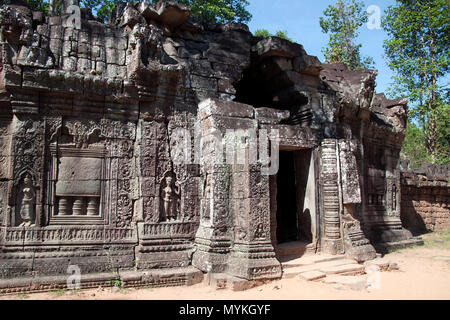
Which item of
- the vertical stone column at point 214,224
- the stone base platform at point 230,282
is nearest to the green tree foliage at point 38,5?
the vertical stone column at point 214,224

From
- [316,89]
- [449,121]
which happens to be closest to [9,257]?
[316,89]

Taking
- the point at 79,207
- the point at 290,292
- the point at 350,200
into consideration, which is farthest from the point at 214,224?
the point at 350,200

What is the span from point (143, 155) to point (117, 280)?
6.90 feet

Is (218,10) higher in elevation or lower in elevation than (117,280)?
higher

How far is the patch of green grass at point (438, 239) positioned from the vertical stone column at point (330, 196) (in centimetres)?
445

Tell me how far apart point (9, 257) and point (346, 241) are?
5.98 m

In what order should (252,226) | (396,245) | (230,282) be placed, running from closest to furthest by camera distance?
(230,282)
(252,226)
(396,245)

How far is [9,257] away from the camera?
222 inches

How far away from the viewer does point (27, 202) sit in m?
5.94

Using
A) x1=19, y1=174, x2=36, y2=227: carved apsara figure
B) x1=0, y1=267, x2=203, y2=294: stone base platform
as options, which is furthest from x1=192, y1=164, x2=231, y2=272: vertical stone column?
x1=19, y1=174, x2=36, y2=227: carved apsara figure

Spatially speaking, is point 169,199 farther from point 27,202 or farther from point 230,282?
point 27,202

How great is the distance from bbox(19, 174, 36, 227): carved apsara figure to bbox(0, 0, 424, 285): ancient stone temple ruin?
2 centimetres

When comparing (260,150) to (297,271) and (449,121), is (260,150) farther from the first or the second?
(449,121)

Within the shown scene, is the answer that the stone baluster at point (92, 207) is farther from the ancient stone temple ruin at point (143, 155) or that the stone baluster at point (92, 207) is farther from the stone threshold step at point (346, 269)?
the stone threshold step at point (346, 269)
